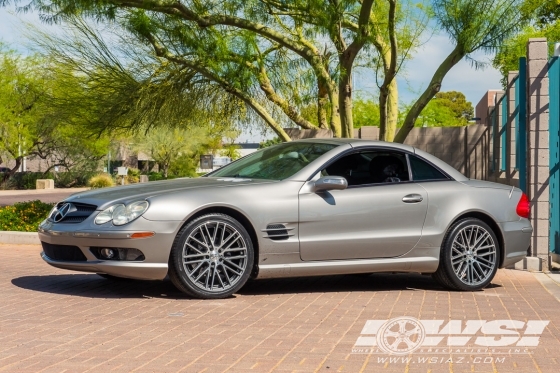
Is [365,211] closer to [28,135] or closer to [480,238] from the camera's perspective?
[480,238]

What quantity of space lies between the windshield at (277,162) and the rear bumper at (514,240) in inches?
82.1

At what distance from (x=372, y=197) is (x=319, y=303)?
1.32 metres

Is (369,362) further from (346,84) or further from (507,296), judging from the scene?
(346,84)

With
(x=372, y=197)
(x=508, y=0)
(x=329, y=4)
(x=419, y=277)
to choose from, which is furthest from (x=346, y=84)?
(x=372, y=197)

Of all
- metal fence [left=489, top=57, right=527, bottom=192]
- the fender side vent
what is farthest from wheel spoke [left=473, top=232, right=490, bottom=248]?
metal fence [left=489, top=57, right=527, bottom=192]

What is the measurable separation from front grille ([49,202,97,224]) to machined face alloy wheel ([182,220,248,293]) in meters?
0.95

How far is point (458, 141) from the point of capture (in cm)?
2184

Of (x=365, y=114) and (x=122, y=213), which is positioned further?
(x=365, y=114)

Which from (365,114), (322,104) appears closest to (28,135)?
(365,114)

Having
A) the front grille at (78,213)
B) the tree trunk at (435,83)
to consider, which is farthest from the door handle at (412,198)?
the tree trunk at (435,83)

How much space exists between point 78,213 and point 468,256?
3.94 m

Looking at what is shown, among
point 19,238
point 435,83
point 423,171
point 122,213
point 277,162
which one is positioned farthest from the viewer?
point 435,83

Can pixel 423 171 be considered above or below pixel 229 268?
above

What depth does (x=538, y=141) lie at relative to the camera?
12.5 m
